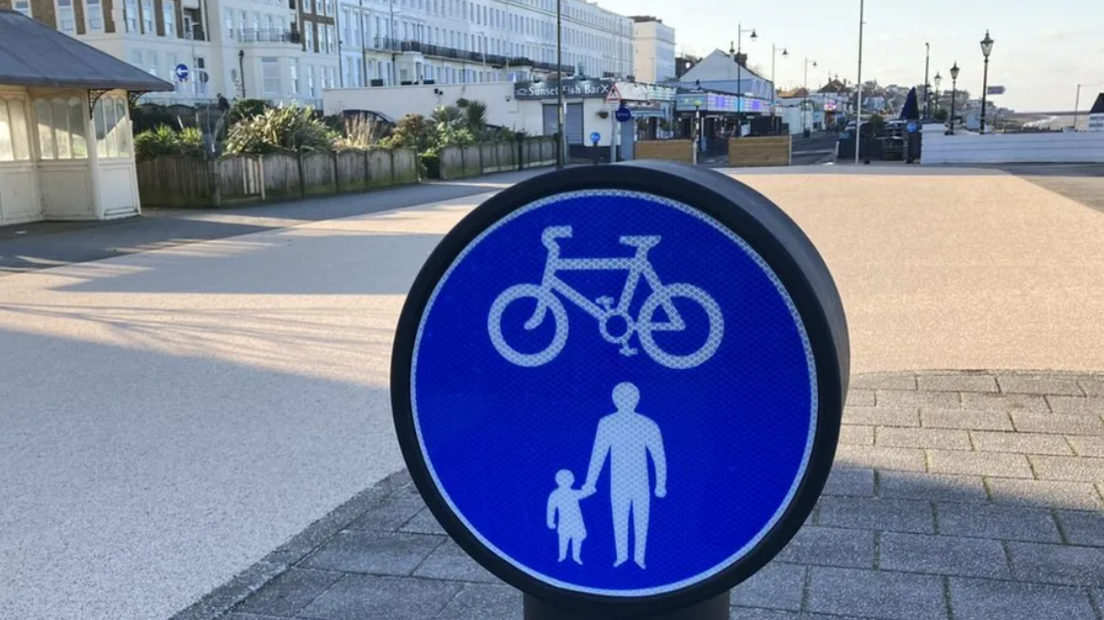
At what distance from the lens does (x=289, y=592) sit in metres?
3.66

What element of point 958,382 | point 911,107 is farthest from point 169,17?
point 958,382

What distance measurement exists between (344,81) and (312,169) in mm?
52752

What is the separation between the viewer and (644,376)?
1.88m

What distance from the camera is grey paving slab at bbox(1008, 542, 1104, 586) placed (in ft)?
11.6

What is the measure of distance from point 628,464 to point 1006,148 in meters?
40.6

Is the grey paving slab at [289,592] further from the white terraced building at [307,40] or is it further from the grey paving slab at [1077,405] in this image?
the white terraced building at [307,40]

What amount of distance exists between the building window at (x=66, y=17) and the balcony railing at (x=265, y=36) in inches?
388

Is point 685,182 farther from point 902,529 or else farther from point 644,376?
point 902,529

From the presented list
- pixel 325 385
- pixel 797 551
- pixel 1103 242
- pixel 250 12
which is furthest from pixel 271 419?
pixel 250 12

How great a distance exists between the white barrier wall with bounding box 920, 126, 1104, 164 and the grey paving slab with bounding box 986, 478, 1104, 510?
36.6 meters

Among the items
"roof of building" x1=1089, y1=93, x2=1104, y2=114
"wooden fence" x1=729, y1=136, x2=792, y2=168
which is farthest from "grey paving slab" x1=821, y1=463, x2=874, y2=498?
"roof of building" x1=1089, y1=93, x2=1104, y2=114

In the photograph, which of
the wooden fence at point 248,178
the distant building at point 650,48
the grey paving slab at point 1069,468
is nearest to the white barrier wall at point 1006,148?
the wooden fence at point 248,178

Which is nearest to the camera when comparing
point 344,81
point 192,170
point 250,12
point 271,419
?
point 271,419

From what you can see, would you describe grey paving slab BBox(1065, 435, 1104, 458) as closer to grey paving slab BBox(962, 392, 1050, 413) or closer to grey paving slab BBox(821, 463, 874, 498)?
grey paving slab BBox(962, 392, 1050, 413)
